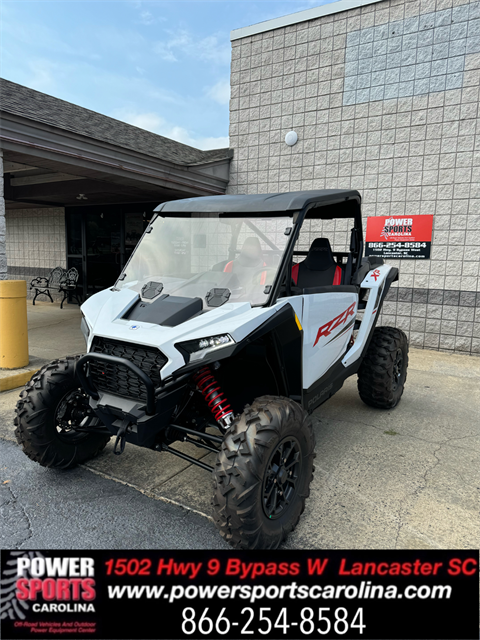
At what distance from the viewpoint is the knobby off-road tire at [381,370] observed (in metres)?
4.66

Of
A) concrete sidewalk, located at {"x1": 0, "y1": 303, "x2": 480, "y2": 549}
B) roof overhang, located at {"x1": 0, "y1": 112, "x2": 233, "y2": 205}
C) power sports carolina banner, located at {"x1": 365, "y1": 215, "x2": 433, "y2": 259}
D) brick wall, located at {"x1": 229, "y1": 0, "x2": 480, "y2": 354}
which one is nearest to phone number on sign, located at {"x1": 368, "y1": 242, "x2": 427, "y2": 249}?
power sports carolina banner, located at {"x1": 365, "y1": 215, "x2": 433, "y2": 259}

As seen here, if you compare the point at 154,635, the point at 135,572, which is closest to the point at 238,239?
the point at 135,572

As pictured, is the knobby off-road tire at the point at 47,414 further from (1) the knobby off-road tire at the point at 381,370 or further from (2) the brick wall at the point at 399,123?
(2) the brick wall at the point at 399,123

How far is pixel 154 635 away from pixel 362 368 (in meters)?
3.31

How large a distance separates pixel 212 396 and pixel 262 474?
64 cm

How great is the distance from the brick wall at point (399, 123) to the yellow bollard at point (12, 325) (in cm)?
524

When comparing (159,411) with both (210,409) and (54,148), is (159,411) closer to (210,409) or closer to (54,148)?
(210,409)

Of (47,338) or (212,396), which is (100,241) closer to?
(47,338)

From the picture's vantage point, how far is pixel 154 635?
2.09 meters

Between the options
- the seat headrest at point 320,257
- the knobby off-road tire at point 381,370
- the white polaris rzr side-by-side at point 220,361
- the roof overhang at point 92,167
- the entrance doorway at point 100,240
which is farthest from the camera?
the entrance doorway at point 100,240

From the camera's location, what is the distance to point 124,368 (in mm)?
2668

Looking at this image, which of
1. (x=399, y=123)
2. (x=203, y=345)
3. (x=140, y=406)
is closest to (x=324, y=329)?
(x=203, y=345)

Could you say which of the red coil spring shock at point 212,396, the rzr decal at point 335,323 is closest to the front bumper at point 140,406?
the red coil spring shock at point 212,396

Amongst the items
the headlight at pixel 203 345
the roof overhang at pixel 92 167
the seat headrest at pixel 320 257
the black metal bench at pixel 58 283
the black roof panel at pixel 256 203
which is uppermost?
the roof overhang at pixel 92 167
